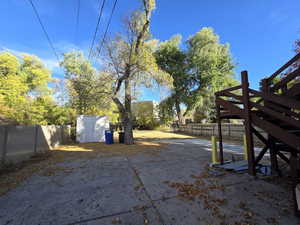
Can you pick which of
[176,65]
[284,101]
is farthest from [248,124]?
[176,65]

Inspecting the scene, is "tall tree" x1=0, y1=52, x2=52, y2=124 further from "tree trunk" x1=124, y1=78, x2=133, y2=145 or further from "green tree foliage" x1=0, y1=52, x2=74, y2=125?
"tree trunk" x1=124, y1=78, x2=133, y2=145

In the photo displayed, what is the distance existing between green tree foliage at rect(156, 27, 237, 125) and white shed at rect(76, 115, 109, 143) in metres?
10.5

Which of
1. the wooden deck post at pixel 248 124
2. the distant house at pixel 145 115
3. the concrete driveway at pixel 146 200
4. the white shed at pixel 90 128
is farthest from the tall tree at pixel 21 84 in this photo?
the distant house at pixel 145 115

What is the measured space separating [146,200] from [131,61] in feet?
25.8

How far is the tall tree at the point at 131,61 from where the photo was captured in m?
8.37

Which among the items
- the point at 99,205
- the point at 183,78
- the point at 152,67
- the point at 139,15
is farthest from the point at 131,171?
the point at 183,78

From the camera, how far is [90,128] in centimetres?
1043

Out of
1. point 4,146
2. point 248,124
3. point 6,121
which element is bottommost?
point 4,146

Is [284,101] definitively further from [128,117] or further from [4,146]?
[128,117]

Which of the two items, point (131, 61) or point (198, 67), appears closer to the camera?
point (131, 61)

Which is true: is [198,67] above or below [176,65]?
below

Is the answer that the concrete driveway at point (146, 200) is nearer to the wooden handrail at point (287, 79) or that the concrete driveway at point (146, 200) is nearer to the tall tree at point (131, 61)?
the wooden handrail at point (287, 79)

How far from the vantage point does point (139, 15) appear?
8383 mm

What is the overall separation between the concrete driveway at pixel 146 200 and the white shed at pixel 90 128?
6.81 m
